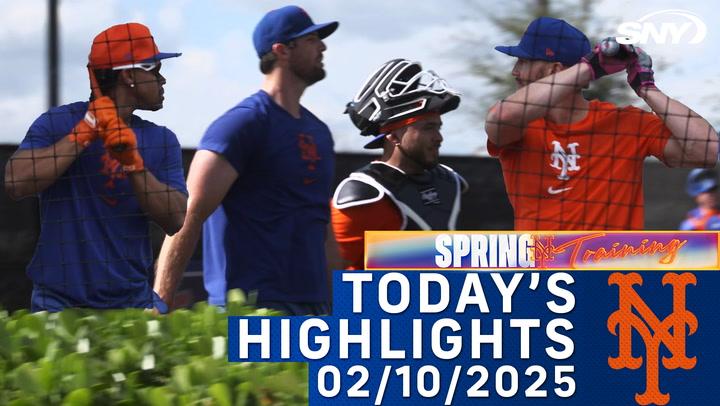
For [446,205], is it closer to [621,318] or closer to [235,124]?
[235,124]

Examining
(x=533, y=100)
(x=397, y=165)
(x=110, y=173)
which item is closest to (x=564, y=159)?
(x=533, y=100)

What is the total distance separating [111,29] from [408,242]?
1.17 meters

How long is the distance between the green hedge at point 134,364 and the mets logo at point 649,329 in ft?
2.77

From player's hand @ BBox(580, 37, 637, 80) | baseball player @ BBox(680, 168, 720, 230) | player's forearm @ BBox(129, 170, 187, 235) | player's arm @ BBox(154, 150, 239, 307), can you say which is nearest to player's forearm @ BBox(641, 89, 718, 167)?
player's hand @ BBox(580, 37, 637, 80)

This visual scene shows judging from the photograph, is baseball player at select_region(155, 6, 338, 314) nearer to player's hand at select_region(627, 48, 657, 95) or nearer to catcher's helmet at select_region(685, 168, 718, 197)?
player's hand at select_region(627, 48, 657, 95)

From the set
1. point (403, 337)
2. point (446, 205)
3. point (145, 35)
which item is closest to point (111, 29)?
point (145, 35)

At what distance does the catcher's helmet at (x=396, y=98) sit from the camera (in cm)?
382

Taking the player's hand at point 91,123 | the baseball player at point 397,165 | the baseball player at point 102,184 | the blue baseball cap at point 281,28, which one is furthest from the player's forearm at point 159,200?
the blue baseball cap at point 281,28

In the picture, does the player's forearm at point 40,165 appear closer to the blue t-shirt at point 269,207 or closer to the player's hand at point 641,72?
the blue t-shirt at point 269,207

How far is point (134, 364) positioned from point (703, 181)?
4074 millimetres

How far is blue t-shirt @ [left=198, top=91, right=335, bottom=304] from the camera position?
379cm

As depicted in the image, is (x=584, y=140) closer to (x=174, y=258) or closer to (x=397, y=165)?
(x=397, y=165)

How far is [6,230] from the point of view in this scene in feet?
18.3

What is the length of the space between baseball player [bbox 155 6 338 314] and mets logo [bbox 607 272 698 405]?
1.13m
